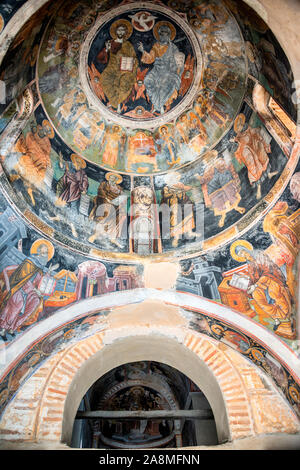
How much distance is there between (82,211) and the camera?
27.9 ft

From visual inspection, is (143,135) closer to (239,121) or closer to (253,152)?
(239,121)

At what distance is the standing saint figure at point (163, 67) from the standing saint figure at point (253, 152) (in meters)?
1.67

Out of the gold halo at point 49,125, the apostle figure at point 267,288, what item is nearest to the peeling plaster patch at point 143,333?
the apostle figure at point 267,288

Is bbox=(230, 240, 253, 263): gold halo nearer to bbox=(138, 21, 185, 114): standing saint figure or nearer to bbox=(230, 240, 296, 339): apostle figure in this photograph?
bbox=(230, 240, 296, 339): apostle figure

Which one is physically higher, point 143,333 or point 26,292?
point 26,292

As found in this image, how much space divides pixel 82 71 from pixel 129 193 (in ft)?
9.22

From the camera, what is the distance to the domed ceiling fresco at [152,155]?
711 cm

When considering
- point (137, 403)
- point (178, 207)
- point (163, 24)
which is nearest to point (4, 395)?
point (178, 207)

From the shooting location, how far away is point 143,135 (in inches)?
346

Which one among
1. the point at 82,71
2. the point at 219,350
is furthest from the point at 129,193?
the point at 219,350

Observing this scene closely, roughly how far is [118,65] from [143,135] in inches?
62.5

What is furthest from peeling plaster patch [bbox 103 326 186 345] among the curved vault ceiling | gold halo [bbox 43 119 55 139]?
gold halo [bbox 43 119 55 139]

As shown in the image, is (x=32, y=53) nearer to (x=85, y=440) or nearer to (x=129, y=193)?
(x=129, y=193)

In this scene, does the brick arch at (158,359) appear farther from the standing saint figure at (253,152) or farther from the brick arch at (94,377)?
the standing saint figure at (253,152)
